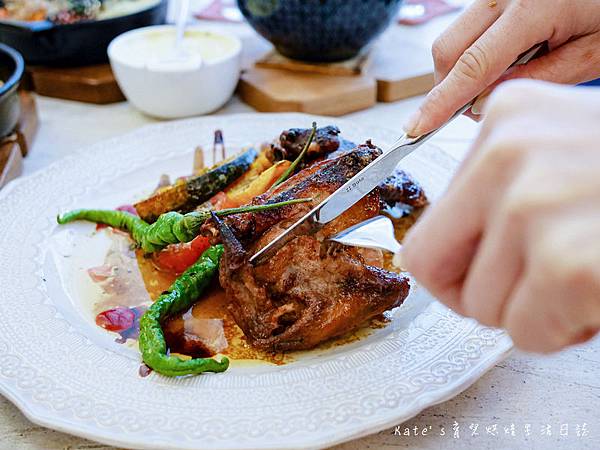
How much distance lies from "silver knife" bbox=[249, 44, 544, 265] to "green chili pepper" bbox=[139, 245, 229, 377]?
1.11ft

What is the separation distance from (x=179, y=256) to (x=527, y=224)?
5.52 ft

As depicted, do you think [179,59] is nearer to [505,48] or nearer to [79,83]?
[79,83]

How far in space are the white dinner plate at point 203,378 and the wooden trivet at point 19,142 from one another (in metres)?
0.61

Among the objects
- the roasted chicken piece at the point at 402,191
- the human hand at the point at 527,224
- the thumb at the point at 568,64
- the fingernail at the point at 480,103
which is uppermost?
the human hand at the point at 527,224

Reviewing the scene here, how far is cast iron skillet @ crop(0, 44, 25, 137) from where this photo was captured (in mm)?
2963

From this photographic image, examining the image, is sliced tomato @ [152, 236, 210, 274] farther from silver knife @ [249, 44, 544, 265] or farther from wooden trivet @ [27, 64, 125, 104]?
wooden trivet @ [27, 64, 125, 104]

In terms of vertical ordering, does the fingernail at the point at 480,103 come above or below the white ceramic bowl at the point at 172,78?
above

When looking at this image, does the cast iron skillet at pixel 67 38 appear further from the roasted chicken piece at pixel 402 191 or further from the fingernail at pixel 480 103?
the fingernail at pixel 480 103

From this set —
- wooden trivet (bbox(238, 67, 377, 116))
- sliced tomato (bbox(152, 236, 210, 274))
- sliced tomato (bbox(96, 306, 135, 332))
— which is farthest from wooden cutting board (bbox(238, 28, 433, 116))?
sliced tomato (bbox(96, 306, 135, 332))

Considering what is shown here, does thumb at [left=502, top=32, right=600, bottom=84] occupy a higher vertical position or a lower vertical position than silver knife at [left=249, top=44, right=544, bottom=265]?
higher

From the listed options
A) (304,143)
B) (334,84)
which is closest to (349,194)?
(304,143)

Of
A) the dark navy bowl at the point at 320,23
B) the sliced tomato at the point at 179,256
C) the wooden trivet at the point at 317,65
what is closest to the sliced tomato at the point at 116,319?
the sliced tomato at the point at 179,256

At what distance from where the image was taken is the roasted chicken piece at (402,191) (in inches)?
100

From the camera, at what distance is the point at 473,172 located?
1.00 m
